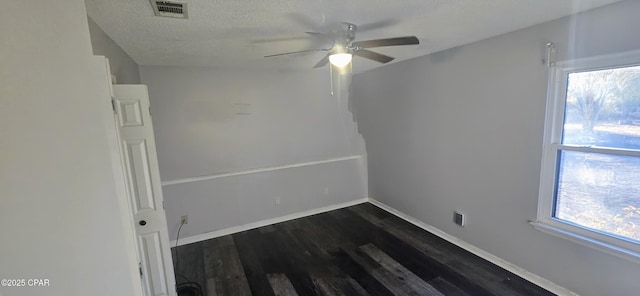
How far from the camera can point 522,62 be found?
2.35 metres

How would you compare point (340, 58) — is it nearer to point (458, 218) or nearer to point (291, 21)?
point (291, 21)

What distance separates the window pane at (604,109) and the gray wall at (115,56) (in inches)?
137

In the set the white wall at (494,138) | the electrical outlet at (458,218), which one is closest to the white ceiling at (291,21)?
the white wall at (494,138)

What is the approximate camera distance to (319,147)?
4332 mm

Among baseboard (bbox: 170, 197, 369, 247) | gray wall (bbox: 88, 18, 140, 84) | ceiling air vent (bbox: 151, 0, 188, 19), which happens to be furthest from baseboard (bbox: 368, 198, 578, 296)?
gray wall (bbox: 88, 18, 140, 84)

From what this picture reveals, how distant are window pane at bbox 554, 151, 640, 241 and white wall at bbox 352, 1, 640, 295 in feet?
0.64

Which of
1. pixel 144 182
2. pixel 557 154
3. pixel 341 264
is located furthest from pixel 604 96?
pixel 144 182

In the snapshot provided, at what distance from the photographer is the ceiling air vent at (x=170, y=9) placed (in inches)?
60.6

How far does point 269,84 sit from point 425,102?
213 cm

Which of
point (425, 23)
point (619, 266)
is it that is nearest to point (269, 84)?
point (425, 23)

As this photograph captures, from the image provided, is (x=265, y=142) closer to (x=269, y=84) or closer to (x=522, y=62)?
(x=269, y=84)

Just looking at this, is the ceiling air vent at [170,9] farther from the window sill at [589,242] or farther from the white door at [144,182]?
the window sill at [589,242]

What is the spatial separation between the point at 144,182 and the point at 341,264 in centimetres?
207

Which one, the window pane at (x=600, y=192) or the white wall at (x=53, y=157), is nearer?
the white wall at (x=53, y=157)
